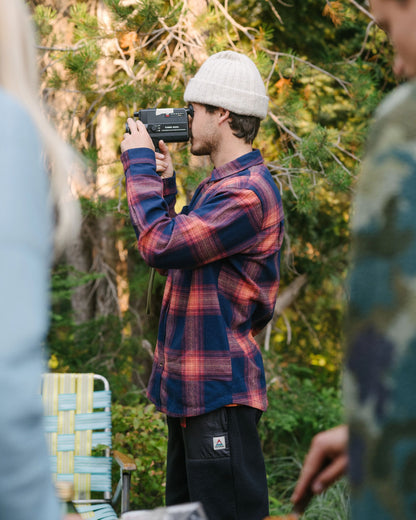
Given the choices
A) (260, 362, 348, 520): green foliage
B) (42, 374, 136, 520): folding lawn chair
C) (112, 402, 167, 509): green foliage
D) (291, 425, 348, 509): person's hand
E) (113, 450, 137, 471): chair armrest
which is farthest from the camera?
(260, 362, 348, 520): green foliage

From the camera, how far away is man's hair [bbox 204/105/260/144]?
7.11 feet

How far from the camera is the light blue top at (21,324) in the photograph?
28.0 inches

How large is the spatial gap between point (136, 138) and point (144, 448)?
199 cm

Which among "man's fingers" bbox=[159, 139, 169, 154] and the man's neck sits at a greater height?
"man's fingers" bbox=[159, 139, 169, 154]

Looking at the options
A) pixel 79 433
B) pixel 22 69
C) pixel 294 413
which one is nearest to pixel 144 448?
pixel 79 433

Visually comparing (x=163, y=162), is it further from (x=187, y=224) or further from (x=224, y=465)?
(x=224, y=465)

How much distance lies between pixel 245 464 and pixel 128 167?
99cm

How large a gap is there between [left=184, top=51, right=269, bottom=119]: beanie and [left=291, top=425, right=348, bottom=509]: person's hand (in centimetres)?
141

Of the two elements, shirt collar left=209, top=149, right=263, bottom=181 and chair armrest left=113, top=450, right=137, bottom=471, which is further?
chair armrest left=113, top=450, right=137, bottom=471

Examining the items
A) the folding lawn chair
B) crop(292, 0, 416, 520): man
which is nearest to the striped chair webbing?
the folding lawn chair

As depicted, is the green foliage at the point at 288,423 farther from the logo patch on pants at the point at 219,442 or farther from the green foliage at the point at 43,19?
the green foliage at the point at 43,19

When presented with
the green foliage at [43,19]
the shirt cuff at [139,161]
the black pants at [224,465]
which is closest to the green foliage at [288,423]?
the black pants at [224,465]

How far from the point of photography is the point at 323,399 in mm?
4328

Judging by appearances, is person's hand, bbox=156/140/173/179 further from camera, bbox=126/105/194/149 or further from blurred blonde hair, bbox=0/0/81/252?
blurred blonde hair, bbox=0/0/81/252
